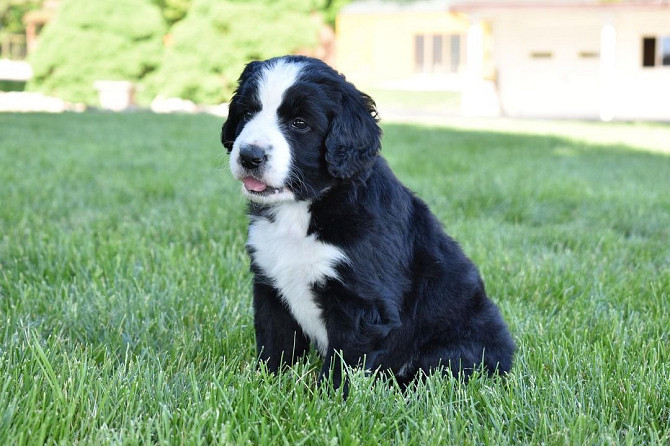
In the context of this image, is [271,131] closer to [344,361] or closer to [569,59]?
[344,361]

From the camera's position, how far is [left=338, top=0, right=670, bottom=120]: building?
808 inches

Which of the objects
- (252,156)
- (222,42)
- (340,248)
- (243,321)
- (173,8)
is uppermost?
(173,8)

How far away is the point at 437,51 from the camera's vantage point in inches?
1289

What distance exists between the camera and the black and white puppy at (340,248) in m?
2.26

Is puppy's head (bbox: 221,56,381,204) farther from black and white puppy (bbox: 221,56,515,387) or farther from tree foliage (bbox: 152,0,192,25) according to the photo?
tree foliage (bbox: 152,0,192,25)

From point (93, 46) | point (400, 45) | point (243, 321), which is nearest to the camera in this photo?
point (243, 321)

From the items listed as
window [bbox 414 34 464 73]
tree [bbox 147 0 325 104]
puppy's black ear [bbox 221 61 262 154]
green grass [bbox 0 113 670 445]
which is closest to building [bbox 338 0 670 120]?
tree [bbox 147 0 325 104]

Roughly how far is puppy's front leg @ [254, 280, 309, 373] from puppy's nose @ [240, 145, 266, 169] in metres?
0.41

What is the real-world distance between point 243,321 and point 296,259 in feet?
2.32

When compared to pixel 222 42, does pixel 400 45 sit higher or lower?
lower

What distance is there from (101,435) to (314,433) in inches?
19.8

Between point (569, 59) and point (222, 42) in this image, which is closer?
point (222, 42)

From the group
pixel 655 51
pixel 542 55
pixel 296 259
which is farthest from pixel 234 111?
pixel 655 51

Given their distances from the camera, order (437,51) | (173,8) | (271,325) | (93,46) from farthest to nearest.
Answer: (437,51) < (173,8) < (93,46) < (271,325)
